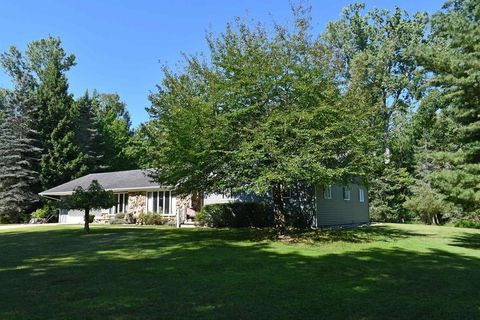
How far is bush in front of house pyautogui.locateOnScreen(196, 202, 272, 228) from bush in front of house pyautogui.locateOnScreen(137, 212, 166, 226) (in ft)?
14.8

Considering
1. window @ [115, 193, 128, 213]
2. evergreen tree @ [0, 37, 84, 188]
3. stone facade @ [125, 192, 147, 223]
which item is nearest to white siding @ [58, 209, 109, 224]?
window @ [115, 193, 128, 213]

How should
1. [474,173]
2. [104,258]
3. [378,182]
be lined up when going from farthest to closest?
[378,182] → [474,173] → [104,258]

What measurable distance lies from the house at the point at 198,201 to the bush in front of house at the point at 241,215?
0.63 meters

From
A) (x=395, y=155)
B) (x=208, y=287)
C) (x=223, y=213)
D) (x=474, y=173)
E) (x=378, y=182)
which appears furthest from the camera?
(x=395, y=155)

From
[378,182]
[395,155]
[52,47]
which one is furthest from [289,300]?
[52,47]

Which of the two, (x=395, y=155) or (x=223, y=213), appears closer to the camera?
(x=223, y=213)

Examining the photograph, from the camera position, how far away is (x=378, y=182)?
34.2 meters

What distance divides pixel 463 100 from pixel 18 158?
116 ft

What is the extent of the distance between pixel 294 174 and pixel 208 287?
696 centimetres

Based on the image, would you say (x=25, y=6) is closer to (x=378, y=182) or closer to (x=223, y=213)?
(x=223, y=213)

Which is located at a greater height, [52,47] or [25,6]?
[52,47]

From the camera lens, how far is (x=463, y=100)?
43.8 ft

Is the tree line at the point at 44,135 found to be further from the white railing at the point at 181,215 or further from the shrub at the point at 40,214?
the white railing at the point at 181,215

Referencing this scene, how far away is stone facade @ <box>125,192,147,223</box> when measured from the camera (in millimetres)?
26016
